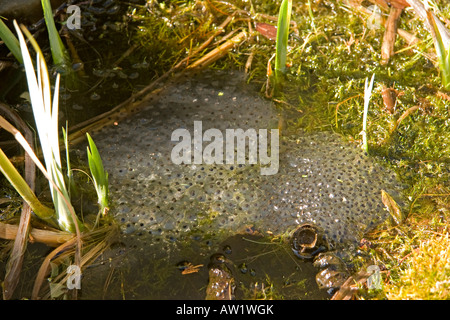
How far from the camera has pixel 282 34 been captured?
1.76 m

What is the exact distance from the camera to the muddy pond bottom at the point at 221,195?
1.49 m

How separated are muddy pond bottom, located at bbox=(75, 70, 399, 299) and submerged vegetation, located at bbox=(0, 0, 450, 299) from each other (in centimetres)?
10

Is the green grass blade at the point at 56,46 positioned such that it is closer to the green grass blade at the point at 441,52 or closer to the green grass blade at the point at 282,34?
the green grass blade at the point at 282,34

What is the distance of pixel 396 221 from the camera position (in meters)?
1.61

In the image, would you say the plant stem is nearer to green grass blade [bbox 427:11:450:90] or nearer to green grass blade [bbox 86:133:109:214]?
green grass blade [bbox 86:133:109:214]

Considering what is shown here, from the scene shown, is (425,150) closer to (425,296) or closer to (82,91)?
(425,296)

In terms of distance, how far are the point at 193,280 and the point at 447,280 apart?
0.81 meters

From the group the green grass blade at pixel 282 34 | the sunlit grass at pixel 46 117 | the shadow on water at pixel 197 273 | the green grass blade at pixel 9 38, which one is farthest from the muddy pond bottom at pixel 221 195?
the green grass blade at pixel 9 38

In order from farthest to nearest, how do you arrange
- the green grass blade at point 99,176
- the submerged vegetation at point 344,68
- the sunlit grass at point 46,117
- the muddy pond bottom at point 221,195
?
the submerged vegetation at point 344,68 → the muddy pond bottom at point 221,195 → the green grass blade at point 99,176 → the sunlit grass at point 46,117

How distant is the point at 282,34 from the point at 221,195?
0.69 metres

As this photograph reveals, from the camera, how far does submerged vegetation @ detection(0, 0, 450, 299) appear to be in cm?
165

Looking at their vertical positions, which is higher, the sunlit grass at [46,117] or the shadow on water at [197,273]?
the sunlit grass at [46,117]

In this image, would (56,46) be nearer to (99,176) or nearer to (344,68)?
(99,176)

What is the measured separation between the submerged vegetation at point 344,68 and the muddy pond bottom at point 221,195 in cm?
10
